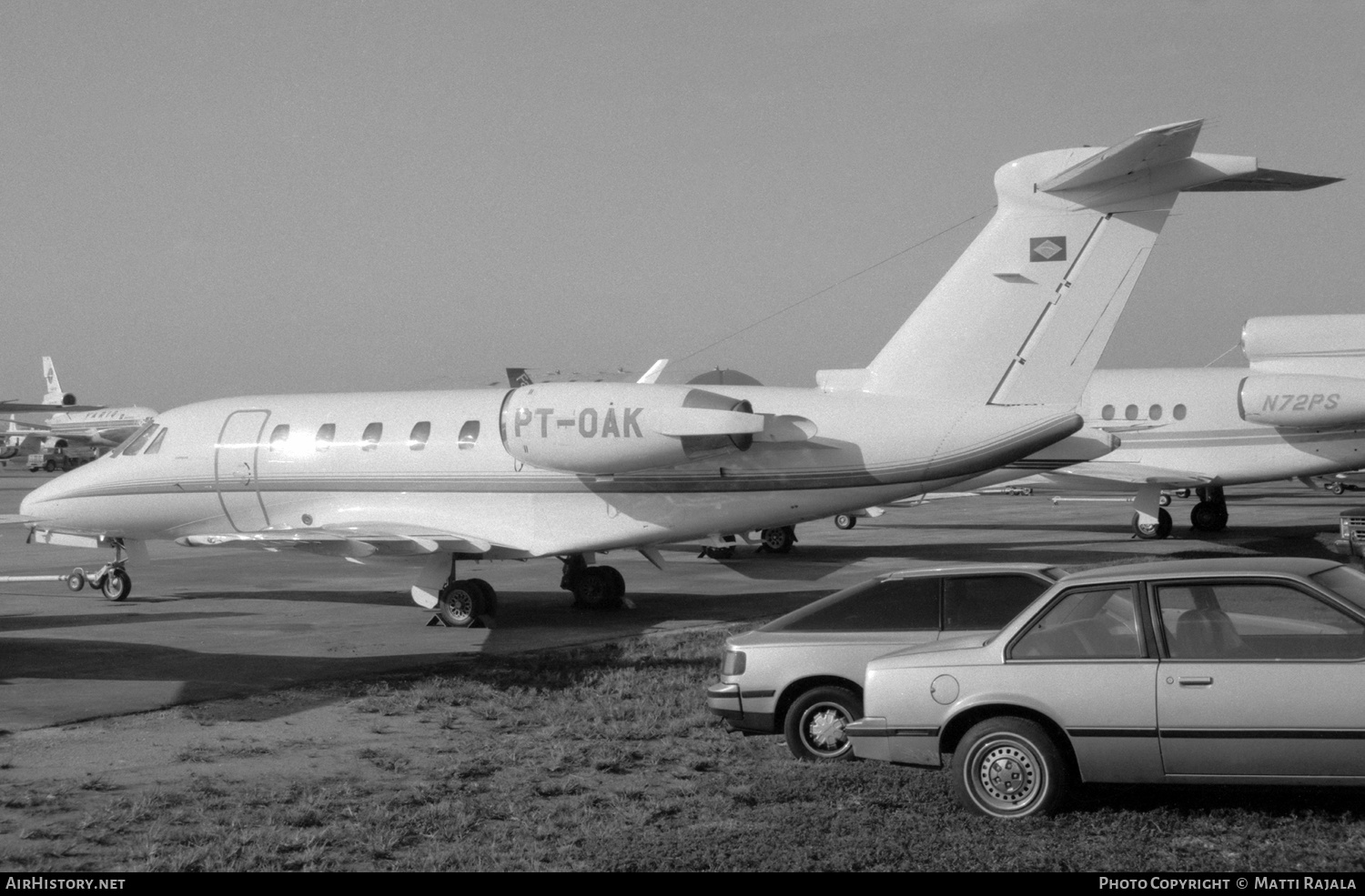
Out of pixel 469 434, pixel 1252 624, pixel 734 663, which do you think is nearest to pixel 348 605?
pixel 469 434

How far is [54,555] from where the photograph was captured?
87.1 feet

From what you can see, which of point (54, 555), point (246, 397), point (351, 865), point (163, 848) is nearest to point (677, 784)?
point (351, 865)

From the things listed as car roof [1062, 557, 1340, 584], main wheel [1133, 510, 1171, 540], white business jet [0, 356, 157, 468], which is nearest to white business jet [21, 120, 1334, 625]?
car roof [1062, 557, 1340, 584]

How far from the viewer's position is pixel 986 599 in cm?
915

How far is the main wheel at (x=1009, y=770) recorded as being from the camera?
23.0ft

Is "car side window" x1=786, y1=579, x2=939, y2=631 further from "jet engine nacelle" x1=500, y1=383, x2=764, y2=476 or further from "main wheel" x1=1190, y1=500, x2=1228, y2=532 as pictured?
"main wheel" x1=1190, y1=500, x2=1228, y2=532

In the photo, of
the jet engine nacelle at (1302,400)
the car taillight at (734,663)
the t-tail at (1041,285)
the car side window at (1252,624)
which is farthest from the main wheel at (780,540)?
→ the car side window at (1252,624)

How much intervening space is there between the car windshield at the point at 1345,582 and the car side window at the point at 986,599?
2.10m

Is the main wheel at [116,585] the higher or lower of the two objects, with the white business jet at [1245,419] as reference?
lower

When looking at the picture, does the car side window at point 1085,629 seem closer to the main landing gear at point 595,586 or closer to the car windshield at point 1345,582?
the car windshield at point 1345,582

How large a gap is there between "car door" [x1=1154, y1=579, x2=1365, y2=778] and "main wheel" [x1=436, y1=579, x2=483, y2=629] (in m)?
A: 10.4

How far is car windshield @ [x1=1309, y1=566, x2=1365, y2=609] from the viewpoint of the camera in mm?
6926

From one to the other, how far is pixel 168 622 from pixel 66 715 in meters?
6.15
